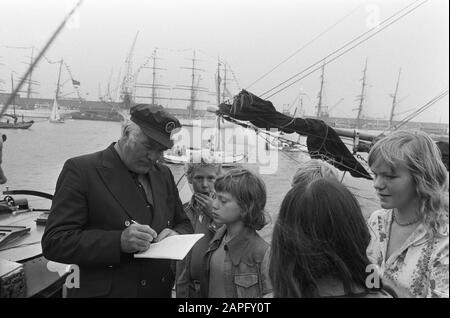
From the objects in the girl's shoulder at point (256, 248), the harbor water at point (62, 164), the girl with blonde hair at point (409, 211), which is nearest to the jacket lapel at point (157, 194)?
the girl's shoulder at point (256, 248)

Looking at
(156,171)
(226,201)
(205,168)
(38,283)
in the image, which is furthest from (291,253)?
(38,283)

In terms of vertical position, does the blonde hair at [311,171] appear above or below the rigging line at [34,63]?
below

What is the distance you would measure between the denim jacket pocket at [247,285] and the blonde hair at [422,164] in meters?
0.90

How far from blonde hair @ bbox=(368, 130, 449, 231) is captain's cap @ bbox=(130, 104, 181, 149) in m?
1.13

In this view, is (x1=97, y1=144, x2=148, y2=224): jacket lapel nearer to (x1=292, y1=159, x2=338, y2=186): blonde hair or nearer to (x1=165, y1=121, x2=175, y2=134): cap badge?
(x1=165, y1=121, x2=175, y2=134): cap badge

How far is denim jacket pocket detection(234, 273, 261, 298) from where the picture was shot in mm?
2061

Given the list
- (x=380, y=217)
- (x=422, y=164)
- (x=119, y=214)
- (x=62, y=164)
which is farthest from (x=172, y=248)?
(x=62, y=164)

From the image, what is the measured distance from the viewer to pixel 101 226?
77.7 inches

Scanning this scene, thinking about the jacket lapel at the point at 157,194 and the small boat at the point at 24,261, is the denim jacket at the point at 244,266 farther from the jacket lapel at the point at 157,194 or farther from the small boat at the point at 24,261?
the small boat at the point at 24,261

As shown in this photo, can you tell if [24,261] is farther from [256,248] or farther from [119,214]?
[256,248]

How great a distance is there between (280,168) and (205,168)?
38014mm

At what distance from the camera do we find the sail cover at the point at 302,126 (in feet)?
22.8

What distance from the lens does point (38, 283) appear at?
2.53 m
